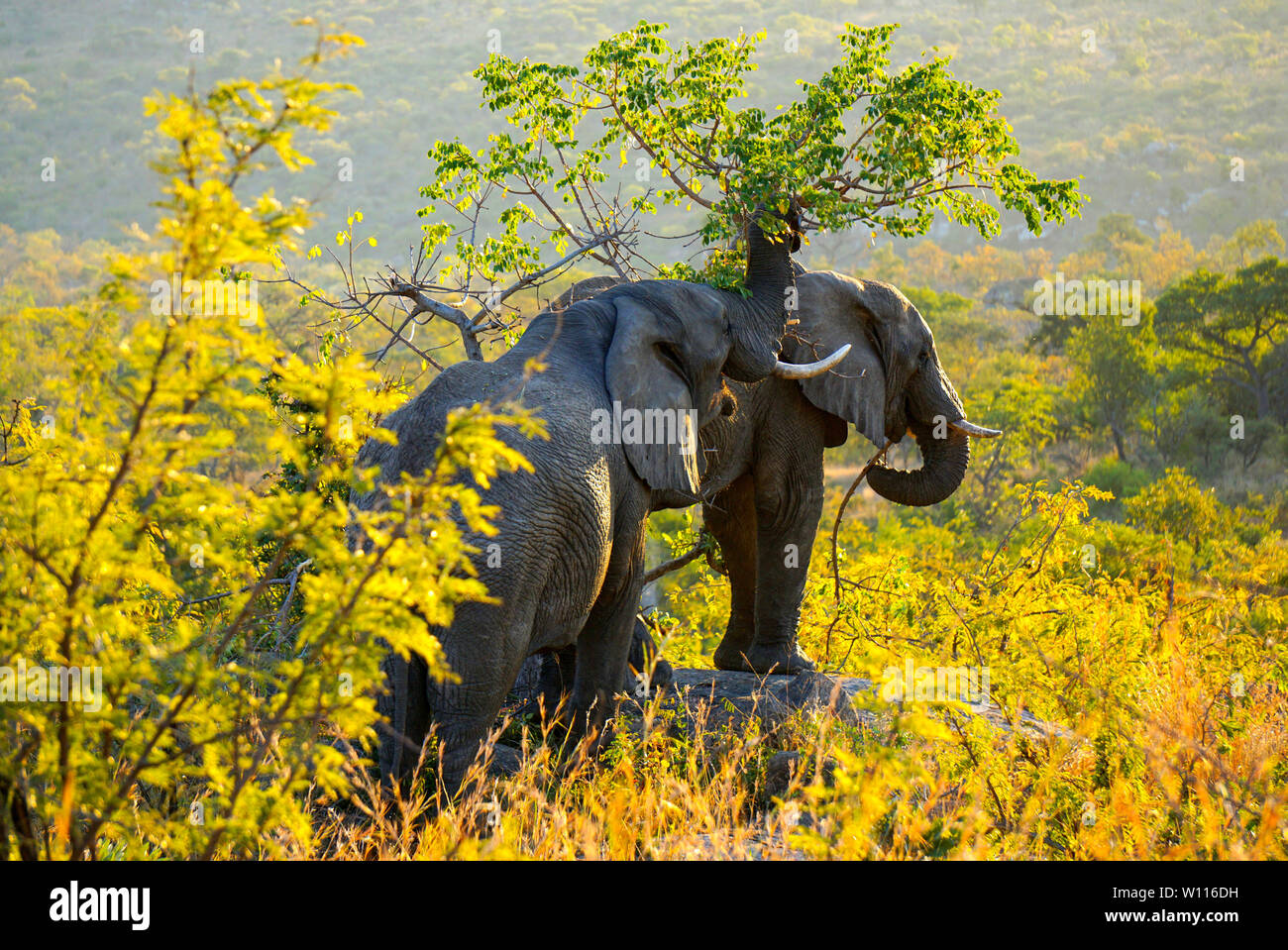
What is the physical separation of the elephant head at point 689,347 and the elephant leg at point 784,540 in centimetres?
62

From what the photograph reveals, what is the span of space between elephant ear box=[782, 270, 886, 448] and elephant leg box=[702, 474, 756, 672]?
830mm

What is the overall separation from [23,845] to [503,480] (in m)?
2.00

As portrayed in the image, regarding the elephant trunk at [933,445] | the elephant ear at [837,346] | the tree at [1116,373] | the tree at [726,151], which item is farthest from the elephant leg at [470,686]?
the tree at [1116,373]

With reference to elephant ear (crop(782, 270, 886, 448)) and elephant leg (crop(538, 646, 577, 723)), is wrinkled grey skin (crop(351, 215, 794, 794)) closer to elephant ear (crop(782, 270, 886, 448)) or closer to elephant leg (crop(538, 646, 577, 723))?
elephant leg (crop(538, 646, 577, 723))

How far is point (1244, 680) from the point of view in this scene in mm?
6660

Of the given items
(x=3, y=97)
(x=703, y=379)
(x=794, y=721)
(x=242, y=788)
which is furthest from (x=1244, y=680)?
(x=3, y=97)

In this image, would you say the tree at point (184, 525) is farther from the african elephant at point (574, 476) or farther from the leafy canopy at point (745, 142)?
the leafy canopy at point (745, 142)

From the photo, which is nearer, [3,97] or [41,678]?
[41,678]

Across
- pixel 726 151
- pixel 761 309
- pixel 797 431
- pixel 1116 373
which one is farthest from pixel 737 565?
pixel 1116 373

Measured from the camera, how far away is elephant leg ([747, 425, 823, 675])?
7.02 m

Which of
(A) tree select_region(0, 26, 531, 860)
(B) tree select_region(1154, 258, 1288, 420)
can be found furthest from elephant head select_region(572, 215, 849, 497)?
(B) tree select_region(1154, 258, 1288, 420)

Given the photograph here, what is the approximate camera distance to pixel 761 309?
6188 millimetres

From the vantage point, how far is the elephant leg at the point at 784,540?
7.02 m

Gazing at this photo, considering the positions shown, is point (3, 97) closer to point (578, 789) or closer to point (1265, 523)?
point (1265, 523)
